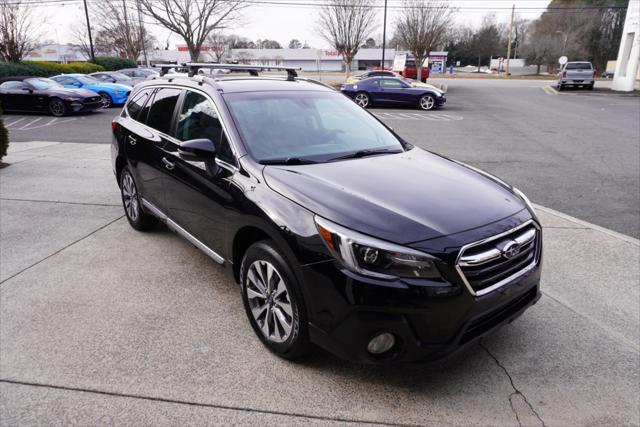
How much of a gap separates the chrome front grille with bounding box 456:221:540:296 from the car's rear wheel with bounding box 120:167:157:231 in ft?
12.4

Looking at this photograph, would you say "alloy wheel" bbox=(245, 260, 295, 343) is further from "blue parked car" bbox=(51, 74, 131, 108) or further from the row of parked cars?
"blue parked car" bbox=(51, 74, 131, 108)

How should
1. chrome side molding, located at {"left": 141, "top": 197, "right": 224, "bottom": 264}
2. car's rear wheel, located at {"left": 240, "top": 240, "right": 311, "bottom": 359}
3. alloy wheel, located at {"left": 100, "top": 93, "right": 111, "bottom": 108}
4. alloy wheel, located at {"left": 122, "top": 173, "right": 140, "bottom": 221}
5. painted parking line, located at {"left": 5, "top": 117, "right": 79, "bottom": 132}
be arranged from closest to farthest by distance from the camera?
1. car's rear wheel, located at {"left": 240, "top": 240, "right": 311, "bottom": 359}
2. chrome side molding, located at {"left": 141, "top": 197, "right": 224, "bottom": 264}
3. alloy wheel, located at {"left": 122, "top": 173, "right": 140, "bottom": 221}
4. painted parking line, located at {"left": 5, "top": 117, "right": 79, "bottom": 132}
5. alloy wheel, located at {"left": 100, "top": 93, "right": 111, "bottom": 108}

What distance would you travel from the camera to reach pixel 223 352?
315 cm

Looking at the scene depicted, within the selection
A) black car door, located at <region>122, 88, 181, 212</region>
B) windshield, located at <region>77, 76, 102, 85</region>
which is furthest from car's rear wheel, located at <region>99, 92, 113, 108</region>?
black car door, located at <region>122, 88, 181, 212</region>

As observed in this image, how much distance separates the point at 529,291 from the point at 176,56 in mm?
84558

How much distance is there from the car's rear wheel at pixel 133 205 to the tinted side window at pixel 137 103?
2.05 ft

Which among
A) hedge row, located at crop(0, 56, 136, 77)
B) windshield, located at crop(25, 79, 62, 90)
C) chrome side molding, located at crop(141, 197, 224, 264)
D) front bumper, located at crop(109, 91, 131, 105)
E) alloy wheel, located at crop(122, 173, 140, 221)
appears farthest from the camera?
hedge row, located at crop(0, 56, 136, 77)

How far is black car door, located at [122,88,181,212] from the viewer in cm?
430

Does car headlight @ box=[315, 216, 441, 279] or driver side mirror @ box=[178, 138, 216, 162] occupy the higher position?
driver side mirror @ box=[178, 138, 216, 162]

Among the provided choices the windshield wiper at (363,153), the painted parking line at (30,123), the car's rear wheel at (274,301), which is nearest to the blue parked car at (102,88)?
the painted parking line at (30,123)

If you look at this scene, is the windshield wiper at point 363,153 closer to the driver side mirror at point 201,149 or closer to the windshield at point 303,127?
the windshield at point 303,127

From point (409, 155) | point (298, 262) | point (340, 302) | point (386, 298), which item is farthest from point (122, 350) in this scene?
point (409, 155)

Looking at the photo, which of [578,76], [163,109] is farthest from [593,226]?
[578,76]

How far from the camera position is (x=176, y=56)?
7862 centimetres
